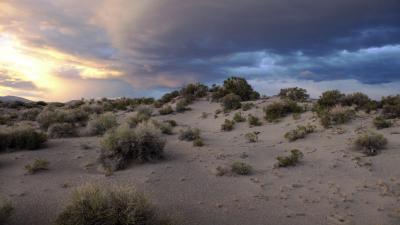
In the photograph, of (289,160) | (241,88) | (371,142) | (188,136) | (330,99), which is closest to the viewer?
(289,160)

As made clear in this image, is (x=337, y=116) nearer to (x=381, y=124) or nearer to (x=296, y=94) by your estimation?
(x=381, y=124)

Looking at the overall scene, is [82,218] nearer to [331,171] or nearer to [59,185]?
[59,185]

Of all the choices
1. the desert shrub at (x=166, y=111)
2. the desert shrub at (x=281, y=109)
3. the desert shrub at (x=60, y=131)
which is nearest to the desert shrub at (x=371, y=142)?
the desert shrub at (x=281, y=109)

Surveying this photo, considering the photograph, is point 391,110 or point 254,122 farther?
point 254,122

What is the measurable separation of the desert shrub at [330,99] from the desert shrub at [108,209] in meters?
17.3

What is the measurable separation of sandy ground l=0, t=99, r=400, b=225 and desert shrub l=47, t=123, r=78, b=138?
174cm

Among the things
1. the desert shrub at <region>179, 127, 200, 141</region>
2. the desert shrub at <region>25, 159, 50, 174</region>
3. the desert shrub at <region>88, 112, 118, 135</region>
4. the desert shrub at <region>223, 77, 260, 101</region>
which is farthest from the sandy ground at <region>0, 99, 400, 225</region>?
the desert shrub at <region>223, 77, 260, 101</region>

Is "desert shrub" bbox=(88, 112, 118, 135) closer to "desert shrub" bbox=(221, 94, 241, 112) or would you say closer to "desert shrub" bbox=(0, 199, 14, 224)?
"desert shrub" bbox=(221, 94, 241, 112)

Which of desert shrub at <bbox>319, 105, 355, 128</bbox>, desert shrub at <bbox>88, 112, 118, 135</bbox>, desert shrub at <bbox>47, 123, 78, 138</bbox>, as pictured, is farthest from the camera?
desert shrub at <bbox>88, 112, 118, 135</bbox>

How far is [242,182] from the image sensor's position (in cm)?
1106

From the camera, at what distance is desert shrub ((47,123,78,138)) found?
17.7m

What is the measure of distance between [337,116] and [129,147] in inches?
441

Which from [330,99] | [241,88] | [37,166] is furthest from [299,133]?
[241,88]

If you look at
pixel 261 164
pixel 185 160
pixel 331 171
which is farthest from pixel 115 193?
pixel 331 171
